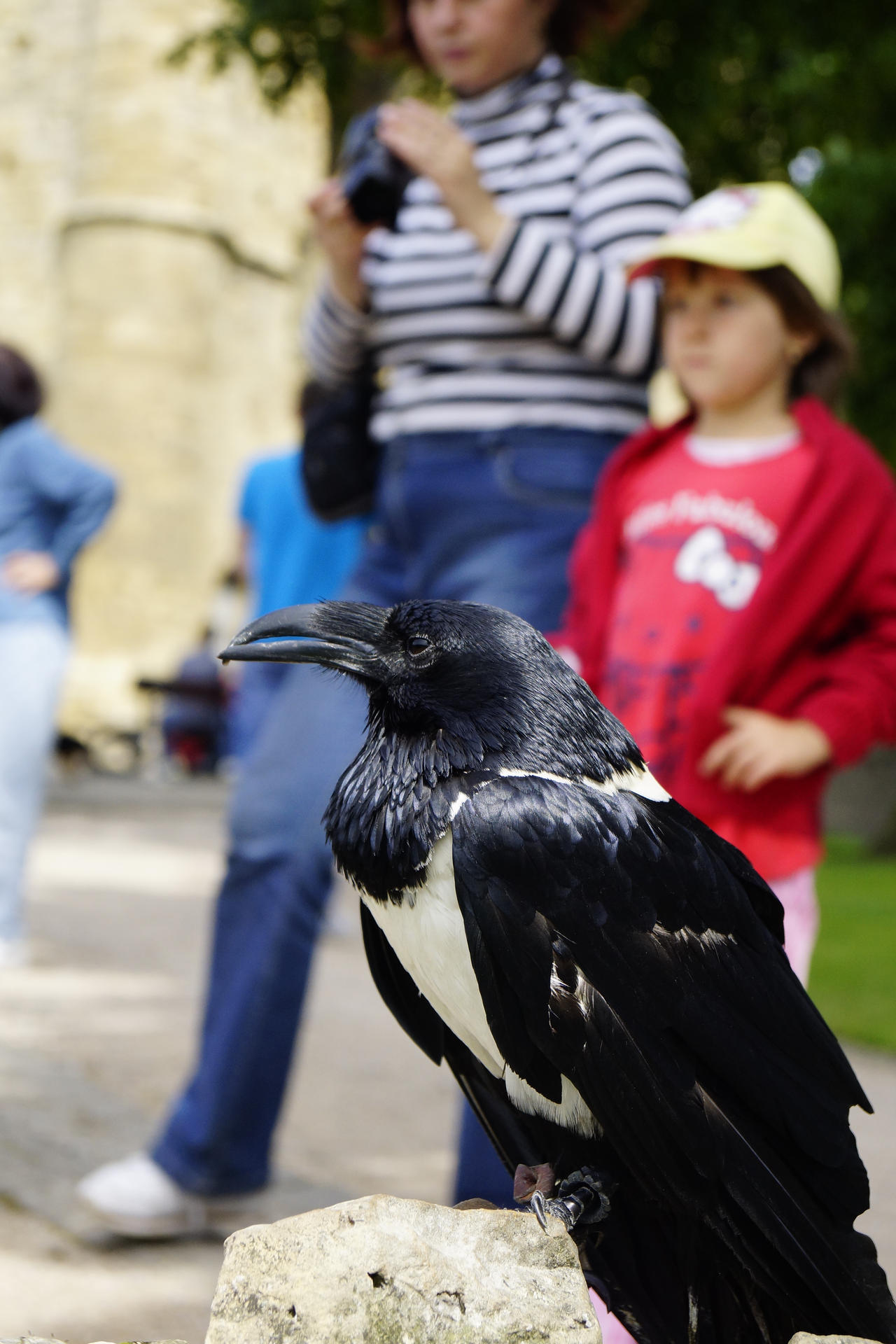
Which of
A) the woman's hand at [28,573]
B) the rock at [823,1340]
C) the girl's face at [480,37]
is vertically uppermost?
the girl's face at [480,37]

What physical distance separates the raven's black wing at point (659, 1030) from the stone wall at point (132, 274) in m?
18.8

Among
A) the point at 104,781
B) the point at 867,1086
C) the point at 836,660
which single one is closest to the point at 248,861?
the point at 836,660

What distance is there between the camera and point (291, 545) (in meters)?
5.44

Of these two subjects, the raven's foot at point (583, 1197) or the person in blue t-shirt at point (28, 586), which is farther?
the person in blue t-shirt at point (28, 586)

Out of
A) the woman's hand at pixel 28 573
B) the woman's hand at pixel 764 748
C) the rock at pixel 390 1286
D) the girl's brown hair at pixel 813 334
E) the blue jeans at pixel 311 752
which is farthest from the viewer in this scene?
the woman's hand at pixel 28 573

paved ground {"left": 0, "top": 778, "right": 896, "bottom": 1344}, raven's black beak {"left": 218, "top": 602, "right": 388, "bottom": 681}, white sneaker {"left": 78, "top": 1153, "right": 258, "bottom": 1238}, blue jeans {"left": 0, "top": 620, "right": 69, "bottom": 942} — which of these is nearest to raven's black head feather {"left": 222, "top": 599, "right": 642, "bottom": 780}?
raven's black beak {"left": 218, "top": 602, "right": 388, "bottom": 681}

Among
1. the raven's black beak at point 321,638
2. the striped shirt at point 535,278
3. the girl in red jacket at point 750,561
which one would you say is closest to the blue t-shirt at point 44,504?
the striped shirt at point 535,278

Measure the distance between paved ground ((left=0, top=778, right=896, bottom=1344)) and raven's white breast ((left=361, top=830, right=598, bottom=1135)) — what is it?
1.42 meters

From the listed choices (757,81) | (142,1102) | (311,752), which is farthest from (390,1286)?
(757,81)

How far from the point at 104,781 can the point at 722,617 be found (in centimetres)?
1248

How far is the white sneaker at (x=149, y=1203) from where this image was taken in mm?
2875

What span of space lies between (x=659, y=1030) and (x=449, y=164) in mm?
1588

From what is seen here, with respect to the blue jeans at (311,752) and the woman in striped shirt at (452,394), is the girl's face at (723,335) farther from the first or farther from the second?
the blue jeans at (311,752)

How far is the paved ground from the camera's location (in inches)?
109
